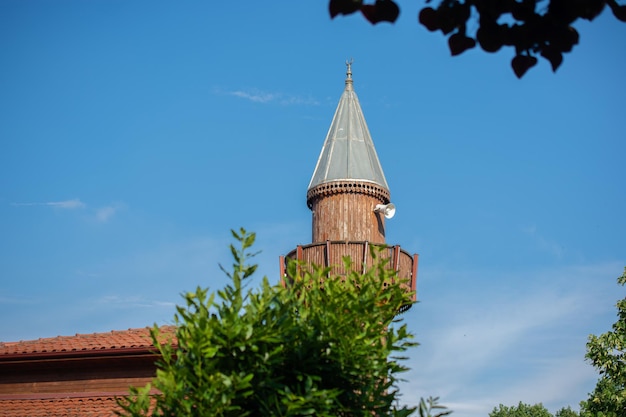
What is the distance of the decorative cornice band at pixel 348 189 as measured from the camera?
871 inches

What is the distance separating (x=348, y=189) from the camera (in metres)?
22.1

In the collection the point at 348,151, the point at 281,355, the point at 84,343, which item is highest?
the point at 348,151

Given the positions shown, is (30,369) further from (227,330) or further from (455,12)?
(455,12)

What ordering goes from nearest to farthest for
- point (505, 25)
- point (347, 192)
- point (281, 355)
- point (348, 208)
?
point (505, 25) < point (281, 355) < point (348, 208) < point (347, 192)

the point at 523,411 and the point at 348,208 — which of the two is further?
the point at 523,411

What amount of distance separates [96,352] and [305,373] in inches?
412

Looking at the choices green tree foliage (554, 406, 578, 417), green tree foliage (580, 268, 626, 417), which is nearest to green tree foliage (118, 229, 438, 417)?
green tree foliage (580, 268, 626, 417)

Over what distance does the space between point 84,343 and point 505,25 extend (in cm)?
1609

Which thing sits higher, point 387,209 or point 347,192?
point 347,192

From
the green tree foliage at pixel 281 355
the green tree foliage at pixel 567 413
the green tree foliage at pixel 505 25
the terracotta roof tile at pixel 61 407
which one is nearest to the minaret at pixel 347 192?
the terracotta roof tile at pixel 61 407

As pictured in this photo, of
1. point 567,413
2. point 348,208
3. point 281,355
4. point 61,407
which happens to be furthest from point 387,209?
point 567,413

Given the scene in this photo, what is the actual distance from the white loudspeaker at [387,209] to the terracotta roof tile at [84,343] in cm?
624

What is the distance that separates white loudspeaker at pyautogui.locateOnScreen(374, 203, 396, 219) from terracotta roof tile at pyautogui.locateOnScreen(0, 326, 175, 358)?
624 centimetres

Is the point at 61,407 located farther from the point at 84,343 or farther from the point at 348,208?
the point at 348,208
